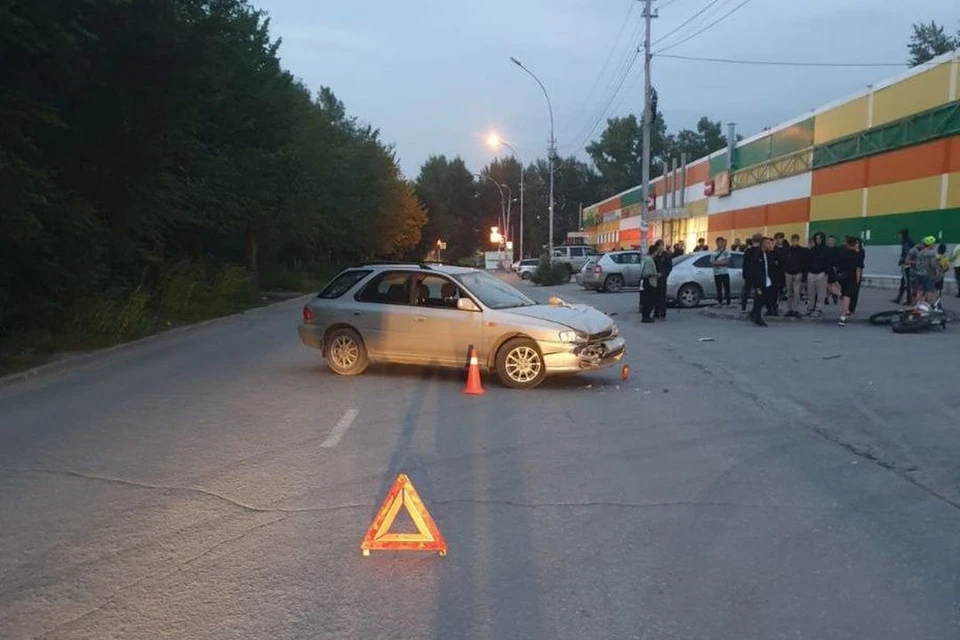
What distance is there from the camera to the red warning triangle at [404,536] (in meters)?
5.20

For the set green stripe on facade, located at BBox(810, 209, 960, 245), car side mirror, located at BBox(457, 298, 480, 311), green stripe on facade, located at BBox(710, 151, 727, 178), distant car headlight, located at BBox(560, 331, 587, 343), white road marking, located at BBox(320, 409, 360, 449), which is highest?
green stripe on facade, located at BBox(710, 151, 727, 178)

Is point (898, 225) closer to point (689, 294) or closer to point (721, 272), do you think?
point (689, 294)

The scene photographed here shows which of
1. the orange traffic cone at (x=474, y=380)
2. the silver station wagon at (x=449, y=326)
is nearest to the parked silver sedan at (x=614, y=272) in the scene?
the silver station wagon at (x=449, y=326)

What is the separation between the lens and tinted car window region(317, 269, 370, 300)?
12.7m

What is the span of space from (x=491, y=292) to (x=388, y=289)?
4.58 feet

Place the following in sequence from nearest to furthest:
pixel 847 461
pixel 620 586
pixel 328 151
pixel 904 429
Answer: pixel 620 586
pixel 847 461
pixel 904 429
pixel 328 151

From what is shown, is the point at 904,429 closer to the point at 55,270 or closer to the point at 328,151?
the point at 55,270

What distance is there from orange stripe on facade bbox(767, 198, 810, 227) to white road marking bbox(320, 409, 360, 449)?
3341 cm

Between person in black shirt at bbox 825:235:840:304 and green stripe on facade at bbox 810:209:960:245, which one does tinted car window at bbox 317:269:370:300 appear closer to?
person in black shirt at bbox 825:235:840:304

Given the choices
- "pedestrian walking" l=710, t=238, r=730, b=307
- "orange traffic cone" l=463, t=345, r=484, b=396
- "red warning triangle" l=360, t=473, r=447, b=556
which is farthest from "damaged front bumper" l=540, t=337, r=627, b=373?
"pedestrian walking" l=710, t=238, r=730, b=307

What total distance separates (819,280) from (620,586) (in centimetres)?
1577

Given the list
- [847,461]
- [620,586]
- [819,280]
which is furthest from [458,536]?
[819,280]

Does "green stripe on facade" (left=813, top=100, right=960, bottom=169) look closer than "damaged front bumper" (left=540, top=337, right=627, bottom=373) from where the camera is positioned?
No

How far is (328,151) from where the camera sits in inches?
1580
